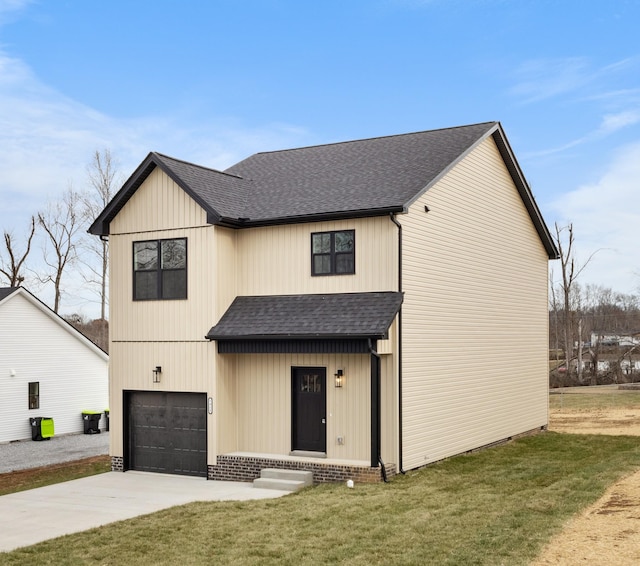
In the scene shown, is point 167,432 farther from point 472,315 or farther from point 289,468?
point 472,315

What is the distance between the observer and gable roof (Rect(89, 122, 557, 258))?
18.1 m

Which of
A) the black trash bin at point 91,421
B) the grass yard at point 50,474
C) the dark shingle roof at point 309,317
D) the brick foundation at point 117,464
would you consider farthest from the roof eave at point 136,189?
the black trash bin at point 91,421

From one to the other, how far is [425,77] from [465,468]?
613 inches

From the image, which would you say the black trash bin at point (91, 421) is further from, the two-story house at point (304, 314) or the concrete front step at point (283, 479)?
the concrete front step at point (283, 479)

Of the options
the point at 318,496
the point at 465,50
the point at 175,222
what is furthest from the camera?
the point at 465,50

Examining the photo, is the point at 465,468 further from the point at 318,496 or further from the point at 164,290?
the point at 164,290

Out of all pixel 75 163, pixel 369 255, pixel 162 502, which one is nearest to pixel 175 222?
pixel 369 255

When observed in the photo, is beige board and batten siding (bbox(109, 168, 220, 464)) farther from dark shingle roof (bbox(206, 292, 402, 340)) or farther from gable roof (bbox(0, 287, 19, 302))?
gable roof (bbox(0, 287, 19, 302))

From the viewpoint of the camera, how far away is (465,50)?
25.3 meters

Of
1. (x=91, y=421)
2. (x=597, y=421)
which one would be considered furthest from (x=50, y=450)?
(x=597, y=421)

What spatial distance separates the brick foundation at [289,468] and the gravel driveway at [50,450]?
27.0ft

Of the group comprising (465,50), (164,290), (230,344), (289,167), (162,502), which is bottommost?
(162,502)

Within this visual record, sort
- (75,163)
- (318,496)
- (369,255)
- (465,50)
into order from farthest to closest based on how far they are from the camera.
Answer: (75,163)
(465,50)
(369,255)
(318,496)

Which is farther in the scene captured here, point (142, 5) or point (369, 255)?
point (142, 5)
